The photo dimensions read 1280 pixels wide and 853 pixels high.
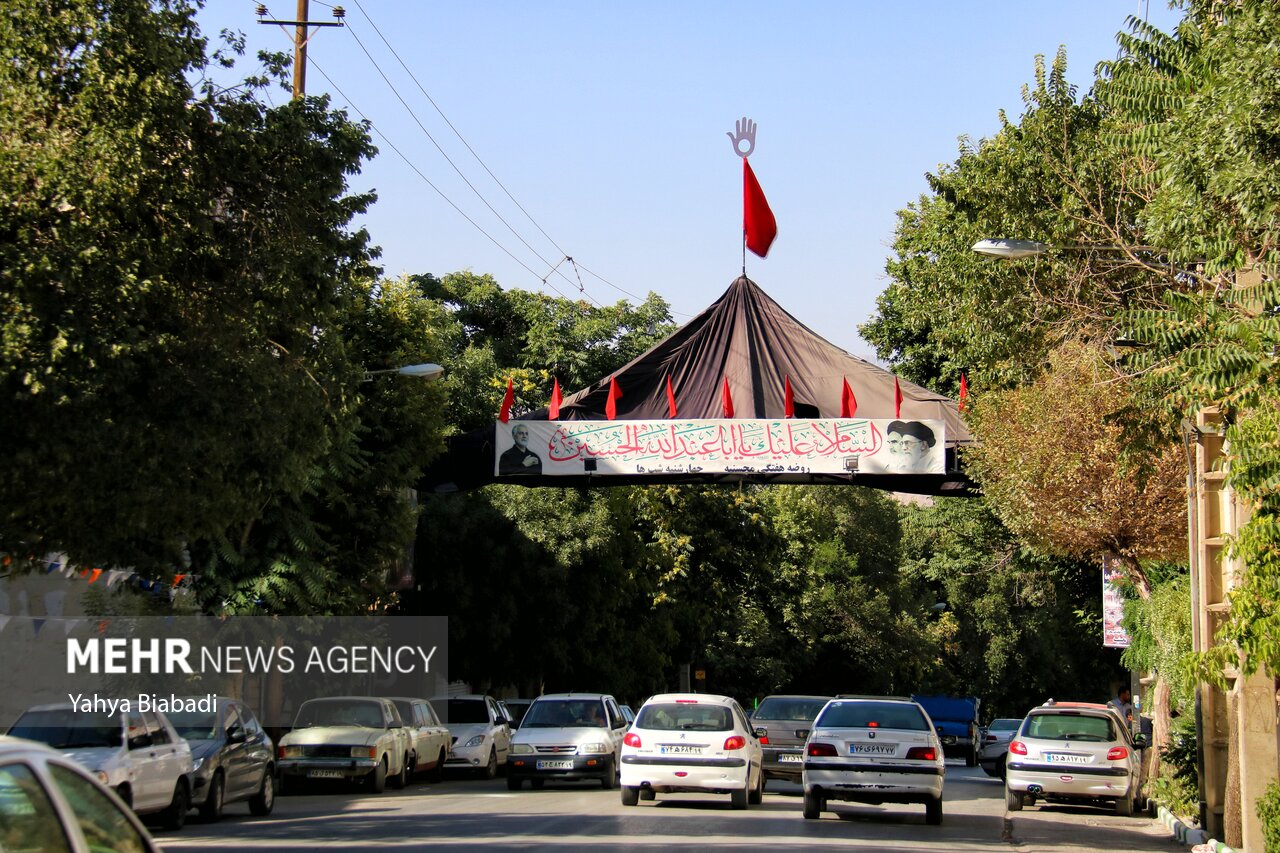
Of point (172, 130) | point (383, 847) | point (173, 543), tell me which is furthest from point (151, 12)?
point (383, 847)

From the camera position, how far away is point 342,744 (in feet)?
75.2

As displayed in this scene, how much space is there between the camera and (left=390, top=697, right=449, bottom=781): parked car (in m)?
25.4

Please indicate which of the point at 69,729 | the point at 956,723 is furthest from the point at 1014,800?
the point at 956,723

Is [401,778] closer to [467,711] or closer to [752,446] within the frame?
[467,711]

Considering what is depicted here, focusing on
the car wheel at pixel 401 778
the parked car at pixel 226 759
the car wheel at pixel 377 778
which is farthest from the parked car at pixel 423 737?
the parked car at pixel 226 759

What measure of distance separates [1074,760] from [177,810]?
12.3 m

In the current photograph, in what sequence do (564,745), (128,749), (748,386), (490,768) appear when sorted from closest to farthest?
(128,749) < (564,745) < (748,386) < (490,768)

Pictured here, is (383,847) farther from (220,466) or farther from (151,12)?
(151,12)

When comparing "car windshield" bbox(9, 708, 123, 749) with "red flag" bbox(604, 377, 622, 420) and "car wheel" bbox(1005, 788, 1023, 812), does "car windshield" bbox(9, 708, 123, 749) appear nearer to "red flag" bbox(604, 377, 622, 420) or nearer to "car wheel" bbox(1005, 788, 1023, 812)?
"red flag" bbox(604, 377, 622, 420)

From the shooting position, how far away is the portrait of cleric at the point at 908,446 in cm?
2472

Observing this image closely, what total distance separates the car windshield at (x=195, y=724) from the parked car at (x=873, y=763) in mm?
7740

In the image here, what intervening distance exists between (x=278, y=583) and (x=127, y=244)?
11.8 metres

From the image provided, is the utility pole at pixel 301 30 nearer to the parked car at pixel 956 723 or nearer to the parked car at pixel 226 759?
the parked car at pixel 226 759

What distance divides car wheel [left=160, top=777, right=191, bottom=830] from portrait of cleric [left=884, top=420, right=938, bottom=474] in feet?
42.1
